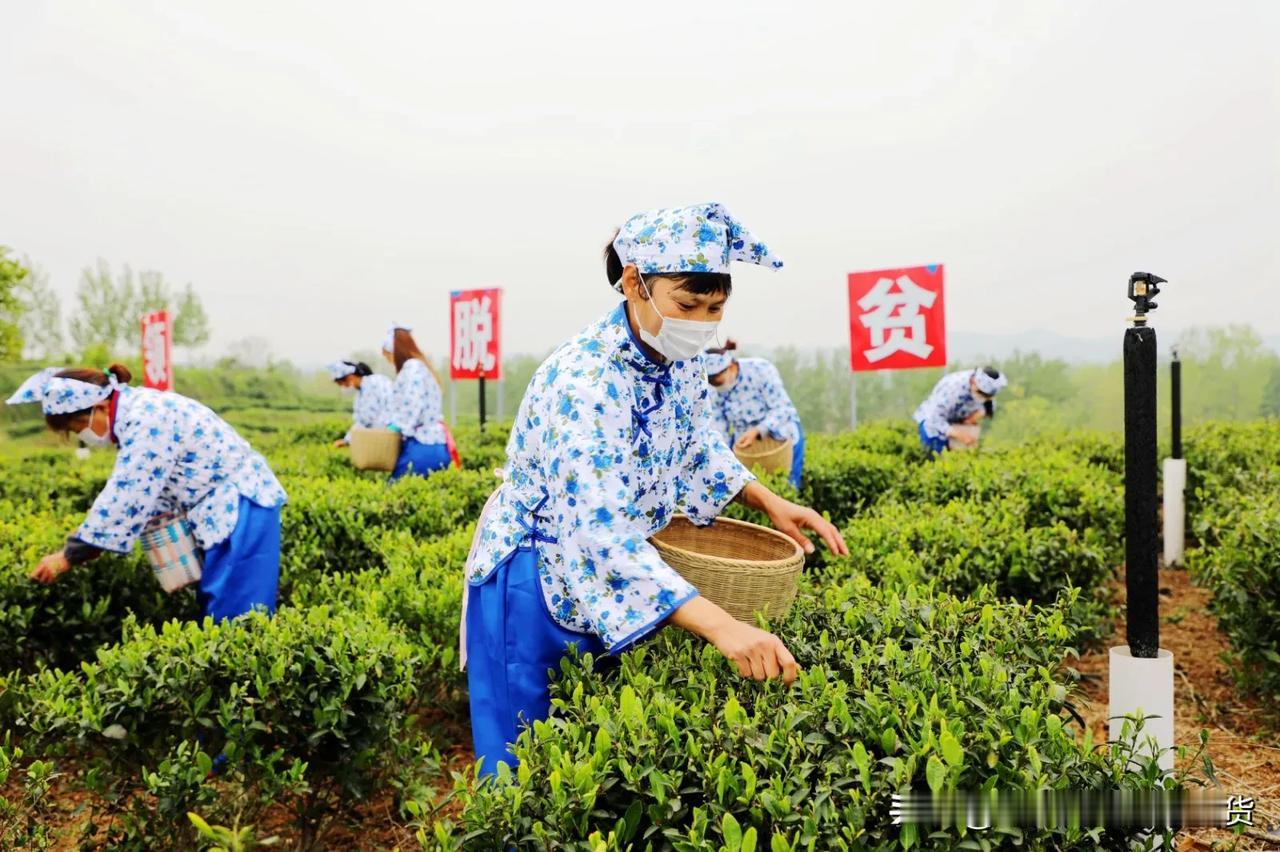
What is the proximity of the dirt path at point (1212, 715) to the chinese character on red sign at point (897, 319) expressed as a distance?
11.6ft

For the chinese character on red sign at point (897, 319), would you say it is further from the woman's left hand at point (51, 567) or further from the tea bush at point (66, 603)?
the woman's left hand at point (51, 567)

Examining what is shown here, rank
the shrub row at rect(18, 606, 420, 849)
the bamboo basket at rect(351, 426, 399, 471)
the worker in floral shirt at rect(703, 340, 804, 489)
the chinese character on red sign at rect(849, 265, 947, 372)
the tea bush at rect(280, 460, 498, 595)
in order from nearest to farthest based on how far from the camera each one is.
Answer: the shrub row at rect(18, 606, 420, 849), the tea bush at rect(280, 460, 498, 595), the worker in floral shirt at rect(703, 340, 804, 489), the bamboo basket at rect(351, 426, 399, 471), the chinese character on red sign at rect(849, 265, 947, 372)

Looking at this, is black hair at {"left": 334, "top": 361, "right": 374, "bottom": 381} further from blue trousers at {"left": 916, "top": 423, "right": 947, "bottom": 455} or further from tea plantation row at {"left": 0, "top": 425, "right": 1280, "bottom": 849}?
blue trousers at {"left": 916, "top": 423, "right": 947, "bottom": 455}

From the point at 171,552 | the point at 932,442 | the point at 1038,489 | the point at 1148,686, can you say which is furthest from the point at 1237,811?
the point at 932,442

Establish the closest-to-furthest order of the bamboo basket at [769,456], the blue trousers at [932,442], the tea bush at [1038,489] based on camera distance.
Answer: the tea bush at [1038,489] → the bamboo basket at [769,456] → the blue trousers at [932,442]

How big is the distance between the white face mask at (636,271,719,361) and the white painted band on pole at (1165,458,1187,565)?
4856mm

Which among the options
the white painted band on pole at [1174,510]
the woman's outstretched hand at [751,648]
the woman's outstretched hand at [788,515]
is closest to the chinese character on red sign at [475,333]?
the white painted band on pole at [1174,510]

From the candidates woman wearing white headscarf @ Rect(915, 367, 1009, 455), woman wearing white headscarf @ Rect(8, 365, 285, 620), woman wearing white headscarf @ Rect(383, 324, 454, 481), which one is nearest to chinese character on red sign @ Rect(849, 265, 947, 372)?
woman wearing white headscarf @ Rect(915, 367, 1009, 455)

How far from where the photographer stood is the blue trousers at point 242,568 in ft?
11.0

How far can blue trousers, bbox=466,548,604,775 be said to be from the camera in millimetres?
1824

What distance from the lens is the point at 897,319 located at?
8.15 meters

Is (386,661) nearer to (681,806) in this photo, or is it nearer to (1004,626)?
(681,806)

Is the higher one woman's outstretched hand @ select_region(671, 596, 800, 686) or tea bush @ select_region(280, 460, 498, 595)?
woman's outstretched hand @ select_region(671, 596, 800, 686)

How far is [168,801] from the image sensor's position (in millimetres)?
2322
